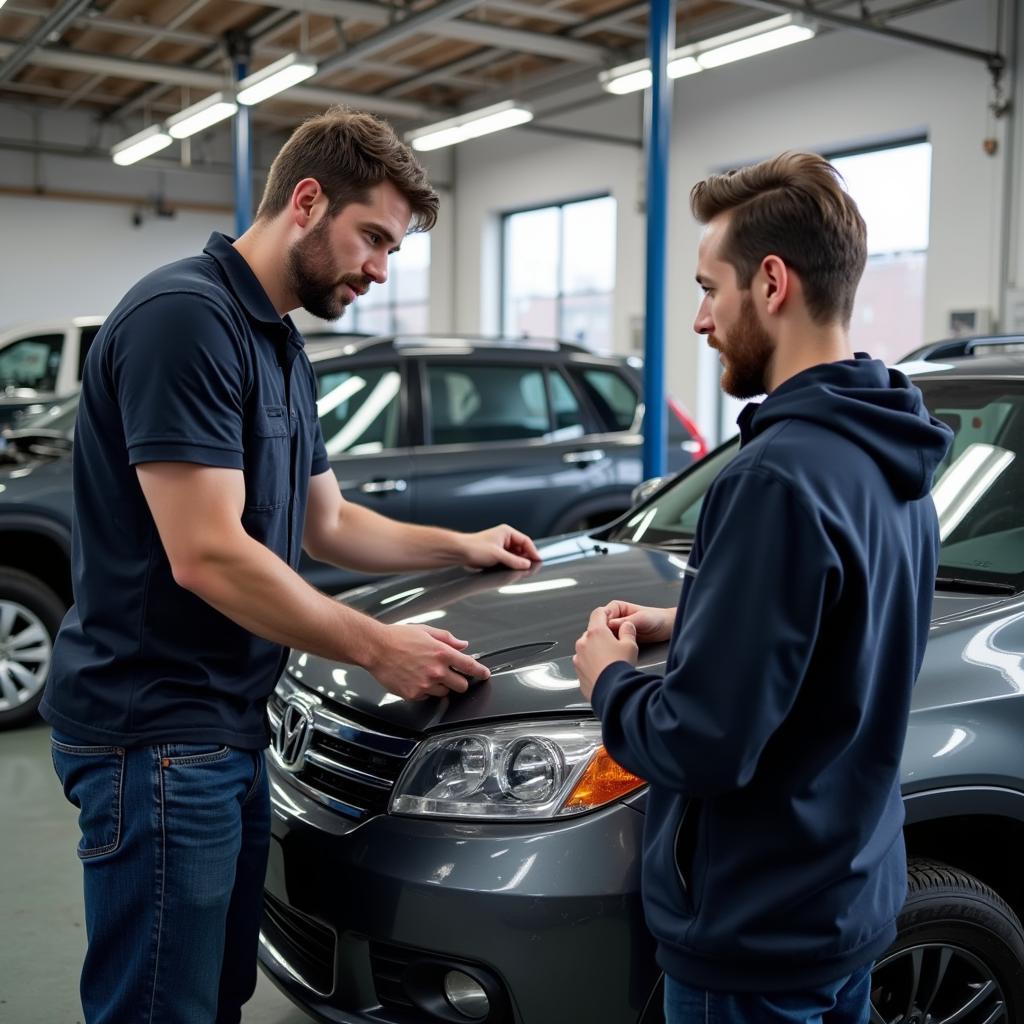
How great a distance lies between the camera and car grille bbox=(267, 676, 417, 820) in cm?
181

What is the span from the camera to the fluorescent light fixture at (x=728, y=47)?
7601 millimetres

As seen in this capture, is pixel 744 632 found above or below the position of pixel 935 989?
above

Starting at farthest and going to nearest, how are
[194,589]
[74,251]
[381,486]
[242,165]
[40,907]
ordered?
[74,251], [242,165], [381,486], [40,907], [194,589]

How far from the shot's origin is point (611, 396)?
5.73 m

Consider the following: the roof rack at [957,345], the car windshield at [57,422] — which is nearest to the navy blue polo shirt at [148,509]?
the roof rack at [957,345]

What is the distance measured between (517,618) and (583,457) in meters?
3.37

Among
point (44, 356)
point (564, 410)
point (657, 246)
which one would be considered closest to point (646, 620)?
point (564, 410)

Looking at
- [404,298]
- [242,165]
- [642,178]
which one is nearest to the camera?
[242,165]

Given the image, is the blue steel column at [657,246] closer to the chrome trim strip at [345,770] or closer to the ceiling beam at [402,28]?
the ceiling beam at [402,28]

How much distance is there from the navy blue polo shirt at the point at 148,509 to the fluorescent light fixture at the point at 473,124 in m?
9.05

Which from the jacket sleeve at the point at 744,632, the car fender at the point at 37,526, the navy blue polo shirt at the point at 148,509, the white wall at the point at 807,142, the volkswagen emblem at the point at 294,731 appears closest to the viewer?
the jacket sleeve at the point at 744,632

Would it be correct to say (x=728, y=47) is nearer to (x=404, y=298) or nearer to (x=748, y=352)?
(x=748, y=352)

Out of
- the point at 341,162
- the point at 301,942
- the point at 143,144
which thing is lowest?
the point at 301,942

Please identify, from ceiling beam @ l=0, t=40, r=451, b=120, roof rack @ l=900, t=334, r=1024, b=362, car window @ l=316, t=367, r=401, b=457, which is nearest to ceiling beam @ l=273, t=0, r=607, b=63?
ceiling beam @ l=0, t=40, r=451, b=120
